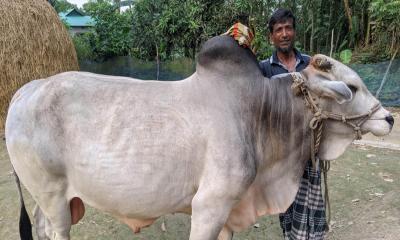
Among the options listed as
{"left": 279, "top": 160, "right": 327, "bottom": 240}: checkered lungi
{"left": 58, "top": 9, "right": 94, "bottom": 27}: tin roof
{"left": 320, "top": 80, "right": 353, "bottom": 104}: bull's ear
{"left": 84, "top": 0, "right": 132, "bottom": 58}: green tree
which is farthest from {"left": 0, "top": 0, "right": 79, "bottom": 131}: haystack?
{"left": 58, "top": 9, "right": 94, "bottom": 27}: tin roof

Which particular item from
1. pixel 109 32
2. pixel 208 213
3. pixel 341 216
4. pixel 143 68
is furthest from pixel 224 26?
pixel 208 213

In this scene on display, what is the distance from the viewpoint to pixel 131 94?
2.16 meters

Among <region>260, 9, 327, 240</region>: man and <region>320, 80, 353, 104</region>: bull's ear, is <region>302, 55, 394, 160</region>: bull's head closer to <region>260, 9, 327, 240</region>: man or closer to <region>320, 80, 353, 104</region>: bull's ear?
<region>320, 80, 353, 104</region>: bull's ear

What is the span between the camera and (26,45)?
718 cm

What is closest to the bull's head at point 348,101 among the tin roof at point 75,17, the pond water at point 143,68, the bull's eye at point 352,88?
the bull's eye at point 352,88

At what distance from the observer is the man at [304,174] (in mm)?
2596

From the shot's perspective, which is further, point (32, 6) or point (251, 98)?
point (32, 6)

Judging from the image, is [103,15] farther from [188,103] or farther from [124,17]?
[188,103]

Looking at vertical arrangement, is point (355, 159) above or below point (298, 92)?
below

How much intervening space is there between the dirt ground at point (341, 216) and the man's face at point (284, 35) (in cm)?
168

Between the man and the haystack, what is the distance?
561 cm

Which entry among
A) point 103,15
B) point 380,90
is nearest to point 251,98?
point 380,90

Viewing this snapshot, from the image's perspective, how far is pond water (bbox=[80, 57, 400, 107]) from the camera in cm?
854

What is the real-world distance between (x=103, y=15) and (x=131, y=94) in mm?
10259
